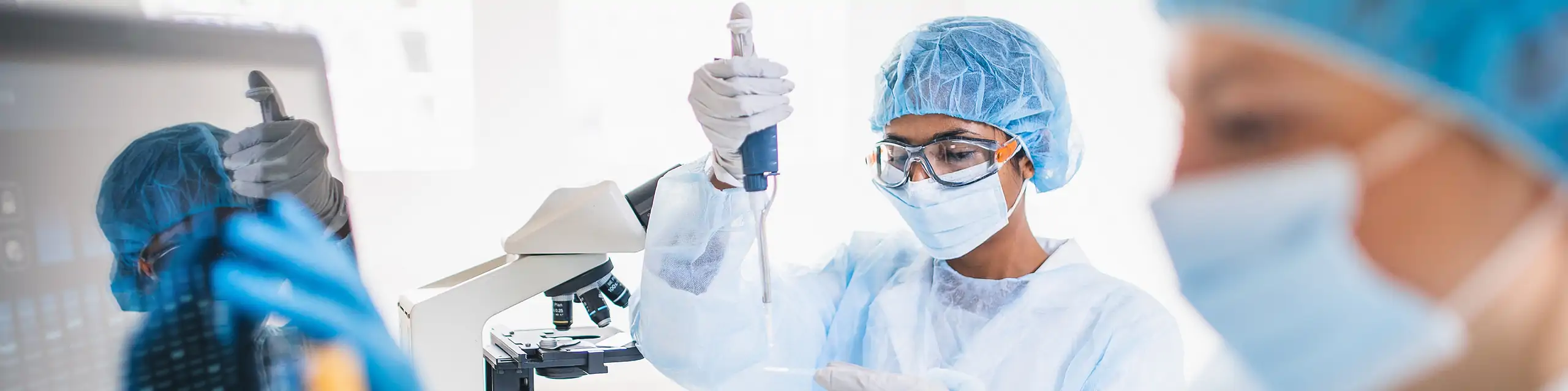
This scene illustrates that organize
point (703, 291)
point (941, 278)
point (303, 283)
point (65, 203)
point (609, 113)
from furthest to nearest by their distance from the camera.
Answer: point (609, 113)
point (941, 278)
point (703, 291)
point (303, 283)
point (65, 203)

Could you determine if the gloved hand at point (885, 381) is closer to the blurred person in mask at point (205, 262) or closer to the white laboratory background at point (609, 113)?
the blurred person in mask at point (205, 262)

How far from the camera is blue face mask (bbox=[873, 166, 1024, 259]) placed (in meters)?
1.23

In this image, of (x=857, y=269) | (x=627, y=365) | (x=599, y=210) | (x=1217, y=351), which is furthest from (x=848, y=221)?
(x=1217, y=351)

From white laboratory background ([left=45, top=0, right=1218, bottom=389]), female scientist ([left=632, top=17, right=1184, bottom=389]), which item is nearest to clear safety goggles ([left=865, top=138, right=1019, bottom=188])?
female scientist ([left=632, top=17, right=1184, bottom=389])

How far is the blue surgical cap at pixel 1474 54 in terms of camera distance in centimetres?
41

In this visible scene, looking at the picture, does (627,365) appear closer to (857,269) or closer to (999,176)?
(857,269)

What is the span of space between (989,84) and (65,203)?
41.4 inches

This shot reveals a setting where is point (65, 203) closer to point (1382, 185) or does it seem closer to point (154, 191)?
point (154, 191)

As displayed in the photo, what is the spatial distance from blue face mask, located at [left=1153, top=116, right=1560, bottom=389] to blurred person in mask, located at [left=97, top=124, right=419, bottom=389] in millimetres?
730

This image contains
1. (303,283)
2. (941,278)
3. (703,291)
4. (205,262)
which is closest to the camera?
(205,262)

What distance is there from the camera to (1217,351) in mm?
581

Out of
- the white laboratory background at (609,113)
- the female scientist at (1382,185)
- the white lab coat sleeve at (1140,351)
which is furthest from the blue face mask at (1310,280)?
the white laboratory background at (609,113)

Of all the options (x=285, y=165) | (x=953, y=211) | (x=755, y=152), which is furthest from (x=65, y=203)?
(x=953, y=211)

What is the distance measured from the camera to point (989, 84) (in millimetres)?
1279
